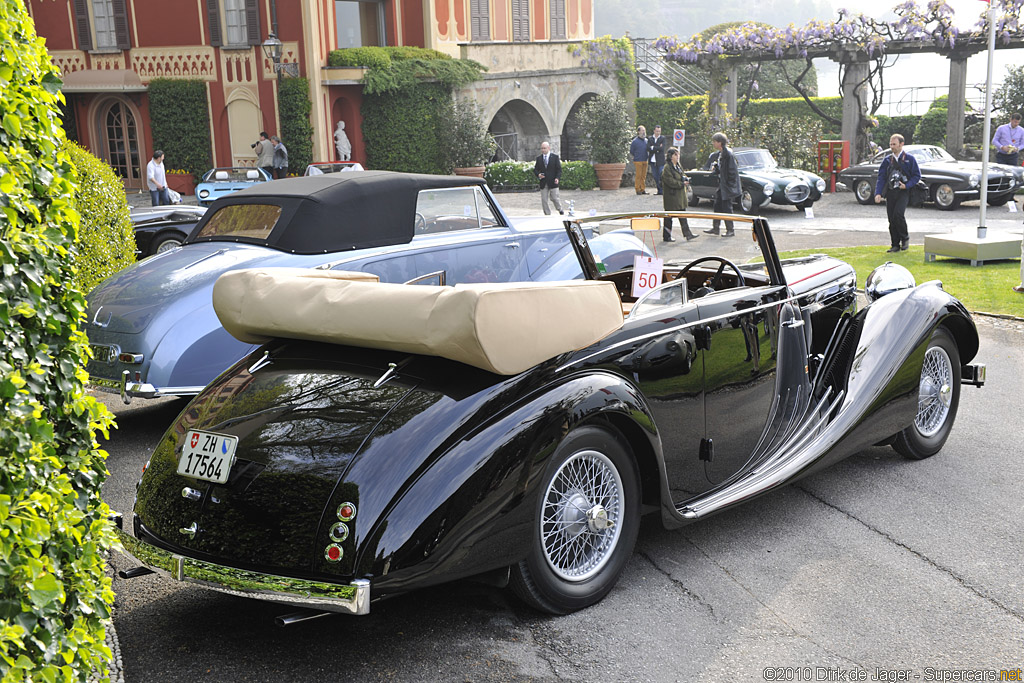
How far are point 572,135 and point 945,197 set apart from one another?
21652mm

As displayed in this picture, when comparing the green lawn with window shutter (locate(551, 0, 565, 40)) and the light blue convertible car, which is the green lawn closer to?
the light blue convertible car

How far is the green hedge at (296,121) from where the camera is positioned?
90.2 feet

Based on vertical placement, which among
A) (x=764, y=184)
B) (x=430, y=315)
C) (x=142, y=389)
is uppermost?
(x=430, y=315)

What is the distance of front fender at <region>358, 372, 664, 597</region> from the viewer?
3404 millimetres

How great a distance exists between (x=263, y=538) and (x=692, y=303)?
2345mm

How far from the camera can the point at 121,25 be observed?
28422 mm

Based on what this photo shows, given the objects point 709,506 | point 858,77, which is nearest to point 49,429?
point 709,506

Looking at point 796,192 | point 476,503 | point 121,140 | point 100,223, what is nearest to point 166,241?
point 100,223

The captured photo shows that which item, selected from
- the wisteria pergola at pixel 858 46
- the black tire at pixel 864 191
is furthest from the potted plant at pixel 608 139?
the black tire at pixel 864 191

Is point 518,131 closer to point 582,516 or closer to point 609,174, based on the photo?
point 609,174

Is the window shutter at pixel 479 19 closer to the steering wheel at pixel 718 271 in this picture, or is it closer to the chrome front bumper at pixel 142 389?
the chrome front bumper at pixel 142 389

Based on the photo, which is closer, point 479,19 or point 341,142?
point 341,142

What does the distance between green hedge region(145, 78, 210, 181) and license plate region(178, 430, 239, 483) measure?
26.6m

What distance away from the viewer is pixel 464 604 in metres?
4.14
